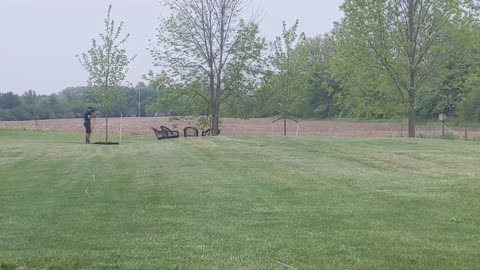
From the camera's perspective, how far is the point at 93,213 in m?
9.08

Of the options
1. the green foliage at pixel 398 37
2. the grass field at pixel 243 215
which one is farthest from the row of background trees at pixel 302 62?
the grass field at pixel 243 215

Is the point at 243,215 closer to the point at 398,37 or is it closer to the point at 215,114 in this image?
the point at 398,37

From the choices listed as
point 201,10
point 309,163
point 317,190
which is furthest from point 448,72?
point 317,190

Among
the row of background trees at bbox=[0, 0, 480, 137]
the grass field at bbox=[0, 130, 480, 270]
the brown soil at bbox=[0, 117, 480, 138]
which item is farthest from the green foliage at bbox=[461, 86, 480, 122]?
the grass field at bbox=[0, 130, 480, 270]

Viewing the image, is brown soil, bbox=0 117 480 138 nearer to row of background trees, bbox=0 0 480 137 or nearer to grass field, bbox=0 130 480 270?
row of background trees, bbox=0 0 480 137

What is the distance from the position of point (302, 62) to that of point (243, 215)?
34843 millimetres

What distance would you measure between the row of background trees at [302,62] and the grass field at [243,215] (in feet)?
58.4

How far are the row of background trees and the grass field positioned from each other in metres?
17.8

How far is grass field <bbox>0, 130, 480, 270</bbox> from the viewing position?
20.4ft

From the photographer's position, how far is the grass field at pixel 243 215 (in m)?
6.20

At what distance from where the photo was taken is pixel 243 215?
877 cm

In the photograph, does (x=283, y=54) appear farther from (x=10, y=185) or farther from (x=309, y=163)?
(x=10, y=185)

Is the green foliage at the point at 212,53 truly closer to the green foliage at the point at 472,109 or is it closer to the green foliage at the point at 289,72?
the green foliage at the point at 289,72

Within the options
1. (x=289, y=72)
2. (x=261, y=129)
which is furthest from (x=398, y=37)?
(x=261, y=129)
